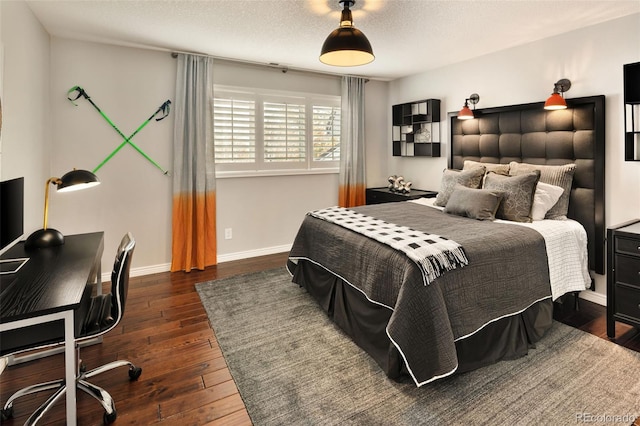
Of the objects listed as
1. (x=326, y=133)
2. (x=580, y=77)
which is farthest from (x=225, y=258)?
(x=580, y=77)

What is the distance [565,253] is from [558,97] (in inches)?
52.6

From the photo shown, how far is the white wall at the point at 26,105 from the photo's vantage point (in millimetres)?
2270

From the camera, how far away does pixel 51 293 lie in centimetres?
154

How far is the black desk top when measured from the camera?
1403 mm

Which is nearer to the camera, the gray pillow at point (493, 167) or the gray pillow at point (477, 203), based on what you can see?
the gray pillow at point (477, 203)

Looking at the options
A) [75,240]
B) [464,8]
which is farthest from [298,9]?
[75,240]

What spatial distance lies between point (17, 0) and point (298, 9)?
1.97m

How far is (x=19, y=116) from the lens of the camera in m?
2.50

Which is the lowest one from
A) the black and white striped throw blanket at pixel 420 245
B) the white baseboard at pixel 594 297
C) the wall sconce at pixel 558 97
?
the white baseboard at pixel 594 297

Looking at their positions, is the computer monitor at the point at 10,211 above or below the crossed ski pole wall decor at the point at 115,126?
below

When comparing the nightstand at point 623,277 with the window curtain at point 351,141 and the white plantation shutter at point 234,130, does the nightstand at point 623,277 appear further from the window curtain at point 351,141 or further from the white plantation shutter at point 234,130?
the white plantation shutter at point 234,130

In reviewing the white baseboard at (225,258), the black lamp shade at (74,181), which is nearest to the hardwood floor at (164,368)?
the white baseboard at (225,258)

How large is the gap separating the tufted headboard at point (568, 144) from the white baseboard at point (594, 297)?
0.23m

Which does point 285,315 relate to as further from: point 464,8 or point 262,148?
point 464,8
